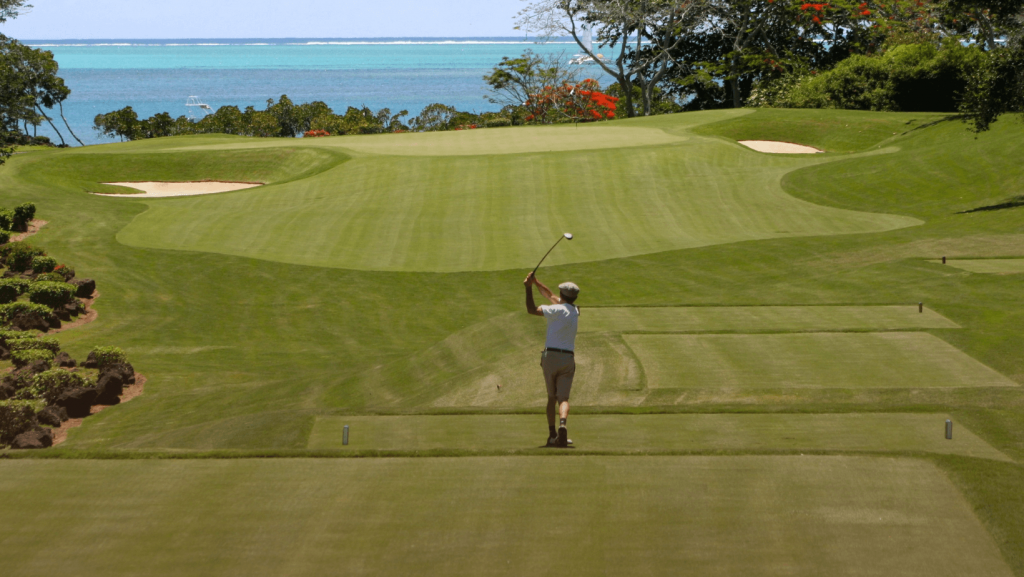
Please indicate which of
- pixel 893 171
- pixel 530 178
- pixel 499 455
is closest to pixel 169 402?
pixel 499 455

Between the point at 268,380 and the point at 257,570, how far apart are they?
33.7 feet

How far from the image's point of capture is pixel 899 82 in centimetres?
4966

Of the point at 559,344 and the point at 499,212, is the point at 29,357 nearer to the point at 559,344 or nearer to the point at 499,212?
the point at 559,344

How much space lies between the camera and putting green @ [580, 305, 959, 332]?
1573 cm

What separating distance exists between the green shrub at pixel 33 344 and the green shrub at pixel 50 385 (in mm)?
1922

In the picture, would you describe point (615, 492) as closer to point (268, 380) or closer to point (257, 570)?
point (257, 570)

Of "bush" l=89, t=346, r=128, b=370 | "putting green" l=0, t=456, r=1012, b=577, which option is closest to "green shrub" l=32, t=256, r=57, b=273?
"bush" l=89, t=346, r=128, b=370

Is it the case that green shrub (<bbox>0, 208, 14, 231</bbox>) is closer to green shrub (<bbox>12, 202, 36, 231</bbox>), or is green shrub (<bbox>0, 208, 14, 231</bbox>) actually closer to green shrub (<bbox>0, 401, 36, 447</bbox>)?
green shrub (<bbox>12, 202, 36, 231</bbox>)

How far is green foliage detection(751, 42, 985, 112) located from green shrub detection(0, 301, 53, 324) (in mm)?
42634

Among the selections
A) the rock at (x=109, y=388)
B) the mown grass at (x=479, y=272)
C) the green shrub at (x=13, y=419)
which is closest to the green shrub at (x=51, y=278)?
the mown grass at (x=479, y=272)

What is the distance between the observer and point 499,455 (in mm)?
8953

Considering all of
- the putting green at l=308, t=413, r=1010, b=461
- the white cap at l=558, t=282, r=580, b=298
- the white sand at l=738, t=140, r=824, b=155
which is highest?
the white cap at l=558, t=282, r=580, b=298

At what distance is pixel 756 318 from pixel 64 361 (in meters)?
12.8

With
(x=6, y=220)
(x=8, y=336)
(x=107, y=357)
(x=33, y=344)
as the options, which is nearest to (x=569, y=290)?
(x=107, y=357)
